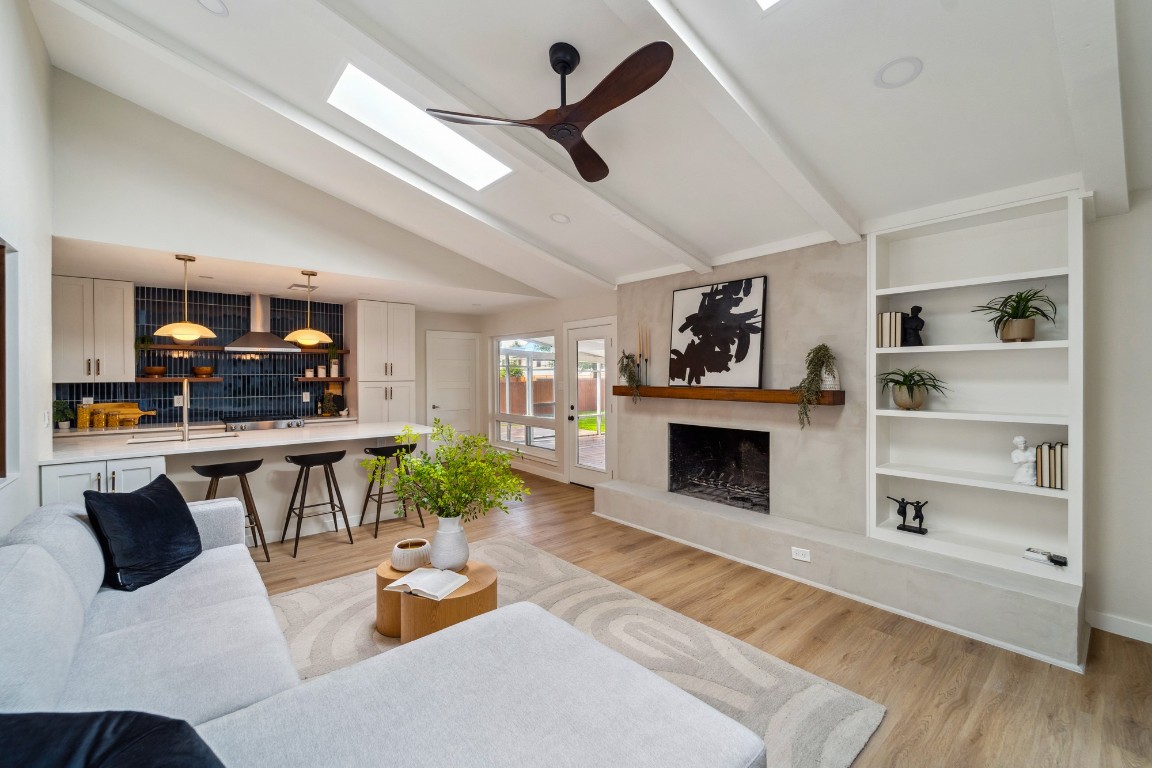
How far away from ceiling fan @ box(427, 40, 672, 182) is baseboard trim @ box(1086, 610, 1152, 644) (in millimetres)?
3647

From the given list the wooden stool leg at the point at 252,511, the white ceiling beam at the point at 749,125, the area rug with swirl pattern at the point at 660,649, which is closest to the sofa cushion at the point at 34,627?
the area rug with swirl pattern at the point at 660,649

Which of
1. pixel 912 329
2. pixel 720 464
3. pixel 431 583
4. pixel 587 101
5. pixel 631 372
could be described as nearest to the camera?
pixel 587 101

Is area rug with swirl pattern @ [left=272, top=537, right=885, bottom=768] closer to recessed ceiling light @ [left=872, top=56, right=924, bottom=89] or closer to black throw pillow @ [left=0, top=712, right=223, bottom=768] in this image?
black throw pillow @ [left=0, top=712, right=223, bottom=768]

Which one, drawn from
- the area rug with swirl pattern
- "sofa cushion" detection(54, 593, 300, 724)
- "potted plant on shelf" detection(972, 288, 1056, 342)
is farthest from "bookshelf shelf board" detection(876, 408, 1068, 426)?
"sofa cushion" detection(54, 593, 300, 724)

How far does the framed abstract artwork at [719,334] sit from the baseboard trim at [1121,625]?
7.43 feet

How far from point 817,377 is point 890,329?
1.73 ft

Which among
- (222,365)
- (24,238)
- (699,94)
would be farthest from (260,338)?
(699,94)

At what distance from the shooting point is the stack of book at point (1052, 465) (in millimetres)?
2682

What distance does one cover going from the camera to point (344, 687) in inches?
54.7

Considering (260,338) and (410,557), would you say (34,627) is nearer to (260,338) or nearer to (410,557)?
(410,557)

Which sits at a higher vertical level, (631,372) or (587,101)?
(587,101)

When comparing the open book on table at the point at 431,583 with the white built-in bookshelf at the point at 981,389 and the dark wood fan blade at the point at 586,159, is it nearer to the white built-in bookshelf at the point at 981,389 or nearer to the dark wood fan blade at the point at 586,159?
the dark wood fan blade at the point at 586,159

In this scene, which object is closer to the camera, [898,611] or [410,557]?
[410,557]

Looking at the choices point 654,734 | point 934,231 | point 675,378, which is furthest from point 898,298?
point 654,734
